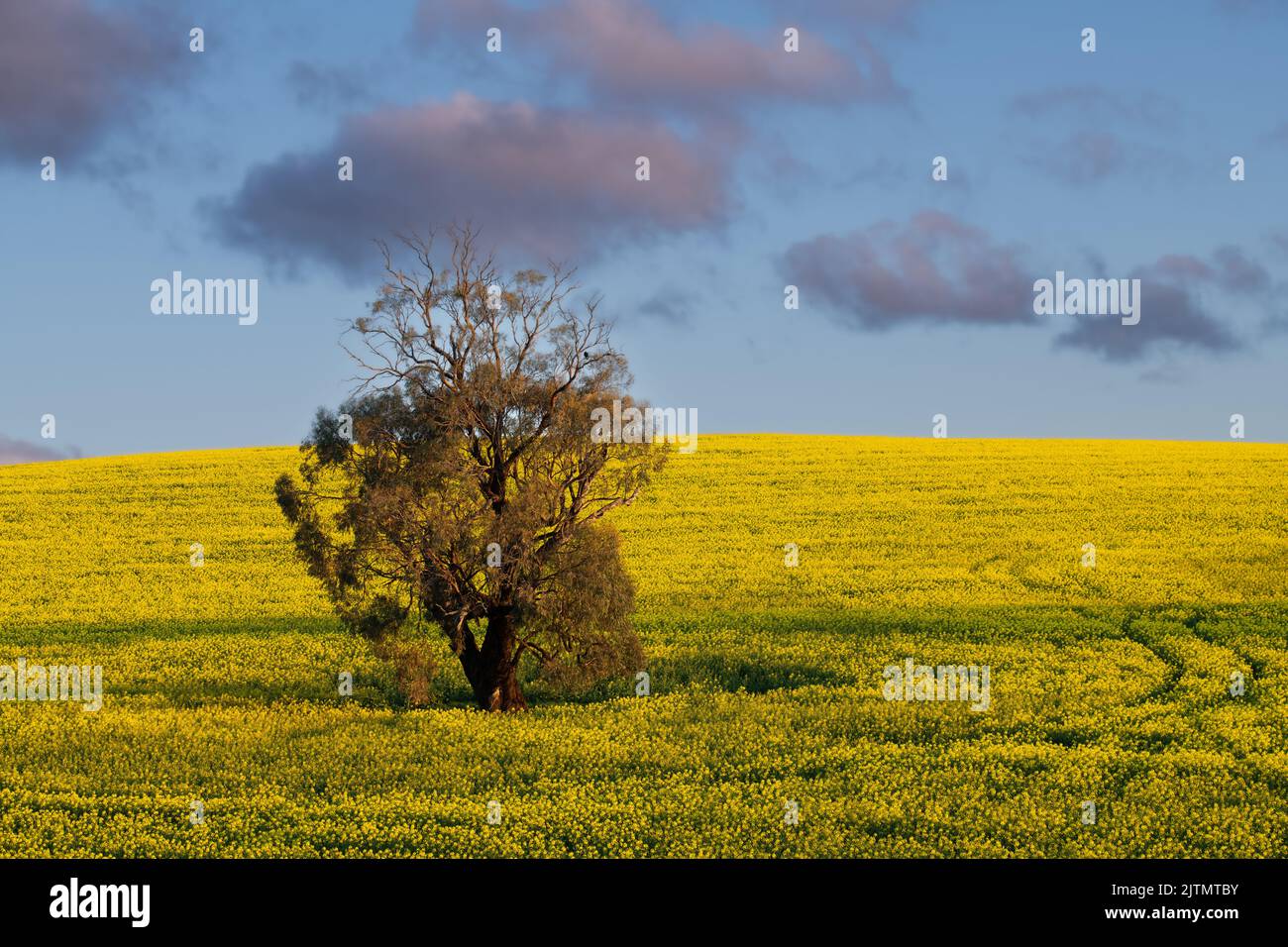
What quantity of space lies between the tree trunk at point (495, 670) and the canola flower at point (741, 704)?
2.00 feet

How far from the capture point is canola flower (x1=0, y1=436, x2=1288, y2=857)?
770 inches

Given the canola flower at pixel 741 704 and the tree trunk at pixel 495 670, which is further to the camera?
the tree trunk at pixel 495 670

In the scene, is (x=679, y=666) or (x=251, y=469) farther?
(x=251, y=469)

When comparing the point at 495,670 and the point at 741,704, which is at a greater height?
the point at 495,670

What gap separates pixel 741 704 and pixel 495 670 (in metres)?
5.64

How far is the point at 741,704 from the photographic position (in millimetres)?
27578

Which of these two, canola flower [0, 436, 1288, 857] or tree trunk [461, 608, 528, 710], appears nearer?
canola flower [0, 436, 1288, 857]

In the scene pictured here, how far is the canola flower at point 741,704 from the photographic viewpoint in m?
19.5

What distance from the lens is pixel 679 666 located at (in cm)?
3102

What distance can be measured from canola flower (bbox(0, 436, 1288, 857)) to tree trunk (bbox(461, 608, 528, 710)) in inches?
24.0

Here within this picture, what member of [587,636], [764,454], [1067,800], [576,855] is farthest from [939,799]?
[764,454]
